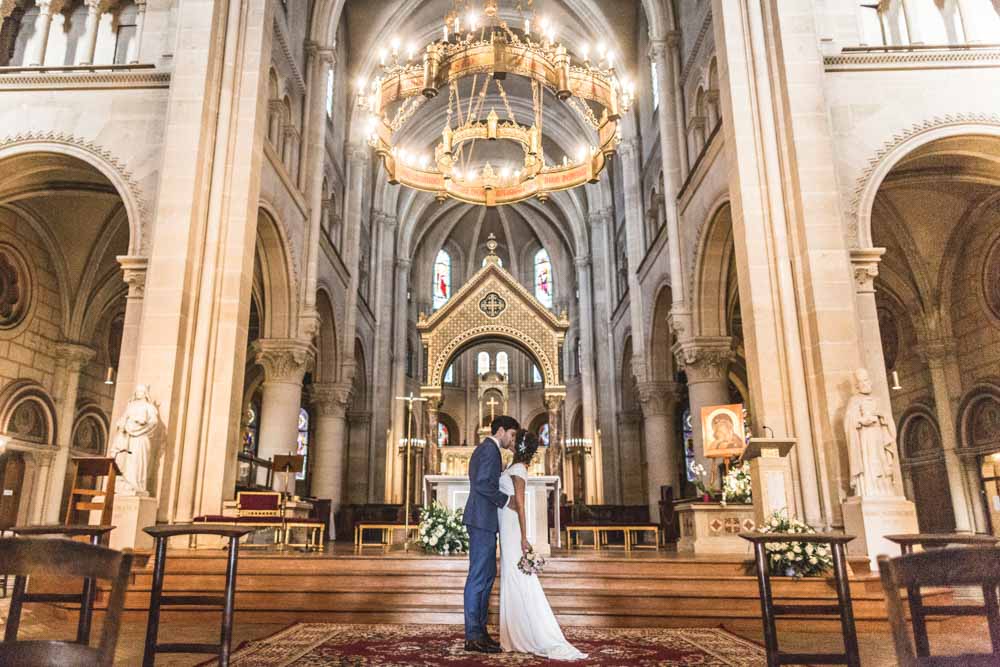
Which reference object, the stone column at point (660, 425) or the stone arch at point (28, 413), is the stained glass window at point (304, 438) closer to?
the stone arch at point (28, 413)

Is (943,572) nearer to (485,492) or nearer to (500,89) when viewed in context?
(485,492)

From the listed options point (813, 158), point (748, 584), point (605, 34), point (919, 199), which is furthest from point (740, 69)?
point (605, 34)

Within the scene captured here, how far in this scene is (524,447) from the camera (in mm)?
5148

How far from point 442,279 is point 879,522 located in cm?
2745

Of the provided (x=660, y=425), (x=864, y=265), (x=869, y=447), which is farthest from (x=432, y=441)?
(x=869, y=447)

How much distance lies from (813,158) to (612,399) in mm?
14493

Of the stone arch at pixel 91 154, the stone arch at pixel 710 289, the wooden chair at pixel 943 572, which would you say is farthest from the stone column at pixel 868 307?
the stone arch at pixel 91 154

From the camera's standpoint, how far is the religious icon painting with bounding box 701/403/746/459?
1015 cm

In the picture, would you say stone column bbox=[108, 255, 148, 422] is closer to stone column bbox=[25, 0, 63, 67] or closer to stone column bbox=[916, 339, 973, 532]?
stone column bbox=[25, 0, 63, 67]

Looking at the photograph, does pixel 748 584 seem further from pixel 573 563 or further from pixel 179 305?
pixel 179 305

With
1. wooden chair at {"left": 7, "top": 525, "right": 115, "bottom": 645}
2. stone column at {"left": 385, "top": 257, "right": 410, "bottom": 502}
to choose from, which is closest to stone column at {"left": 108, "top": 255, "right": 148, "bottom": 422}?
wooden chair at {"left": 7, "top": 525, "right": 115, "bottom": 645}

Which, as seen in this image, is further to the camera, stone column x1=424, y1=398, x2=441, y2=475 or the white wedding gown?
stone column x1=424, y1=398, x2=441, y2=475

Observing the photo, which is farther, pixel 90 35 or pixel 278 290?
pixel 278 290

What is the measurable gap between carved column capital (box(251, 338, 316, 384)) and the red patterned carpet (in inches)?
328
